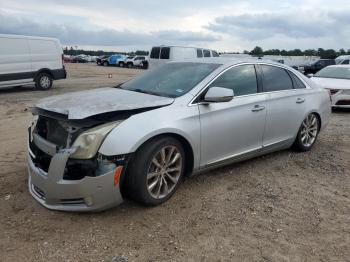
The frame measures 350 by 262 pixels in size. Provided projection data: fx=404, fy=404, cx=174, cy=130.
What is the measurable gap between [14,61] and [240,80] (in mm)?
11229

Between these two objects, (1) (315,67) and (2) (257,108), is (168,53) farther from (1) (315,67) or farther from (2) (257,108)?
(2) (257,108)

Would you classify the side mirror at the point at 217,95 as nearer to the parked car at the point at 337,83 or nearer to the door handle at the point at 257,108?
the door handle at the point at 257,108

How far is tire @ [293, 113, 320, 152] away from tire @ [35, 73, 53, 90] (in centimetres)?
1155

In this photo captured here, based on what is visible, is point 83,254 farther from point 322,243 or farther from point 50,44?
point 50,44

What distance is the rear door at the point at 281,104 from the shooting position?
5441 millimetres

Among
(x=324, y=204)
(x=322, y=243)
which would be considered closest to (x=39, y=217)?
(x=322, y=243)

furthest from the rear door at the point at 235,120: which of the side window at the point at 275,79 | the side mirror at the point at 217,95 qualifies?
the side window at the point at 275,79

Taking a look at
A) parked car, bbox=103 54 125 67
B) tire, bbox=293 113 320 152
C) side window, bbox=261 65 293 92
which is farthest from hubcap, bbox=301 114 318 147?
parked car, bbox=103 54 125 67

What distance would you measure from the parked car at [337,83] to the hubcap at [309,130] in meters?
4.81

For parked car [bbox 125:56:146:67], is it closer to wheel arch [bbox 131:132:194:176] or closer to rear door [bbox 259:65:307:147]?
rear door [bbox 259:65:307:147]

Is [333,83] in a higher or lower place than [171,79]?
lower

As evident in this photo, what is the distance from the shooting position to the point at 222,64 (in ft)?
16.6

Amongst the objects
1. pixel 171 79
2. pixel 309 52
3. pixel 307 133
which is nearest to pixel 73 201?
pixel 171 79

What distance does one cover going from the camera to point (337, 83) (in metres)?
11.1
